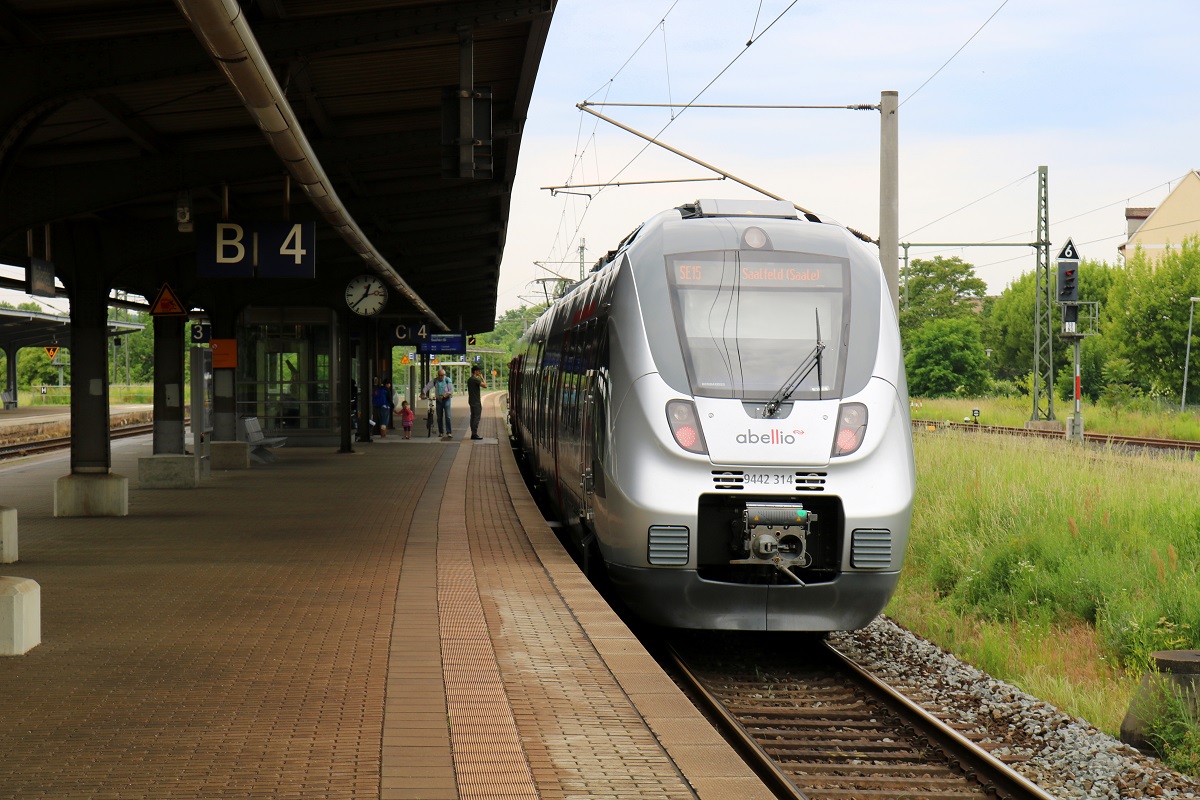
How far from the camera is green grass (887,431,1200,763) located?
28.5 ft

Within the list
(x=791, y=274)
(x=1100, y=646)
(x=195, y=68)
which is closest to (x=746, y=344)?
(x=791, y=274)

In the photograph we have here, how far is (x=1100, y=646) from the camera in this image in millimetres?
9094

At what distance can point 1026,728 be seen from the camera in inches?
277

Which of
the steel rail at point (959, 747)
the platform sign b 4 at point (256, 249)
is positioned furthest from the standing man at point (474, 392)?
the steel rail at point (959, 747)

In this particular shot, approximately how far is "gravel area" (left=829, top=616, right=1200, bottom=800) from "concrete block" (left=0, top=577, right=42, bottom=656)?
5.27 m

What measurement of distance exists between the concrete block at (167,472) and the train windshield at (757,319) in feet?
37.6

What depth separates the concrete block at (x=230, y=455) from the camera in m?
22.1

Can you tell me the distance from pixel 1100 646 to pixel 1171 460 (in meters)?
8.82

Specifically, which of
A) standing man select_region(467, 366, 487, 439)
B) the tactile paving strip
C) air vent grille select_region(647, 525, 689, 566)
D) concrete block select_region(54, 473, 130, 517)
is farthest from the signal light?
air vent grille select_region(647, 525, 689, 566)

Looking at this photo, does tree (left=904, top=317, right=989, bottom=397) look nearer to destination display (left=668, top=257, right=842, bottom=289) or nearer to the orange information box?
the orange information box

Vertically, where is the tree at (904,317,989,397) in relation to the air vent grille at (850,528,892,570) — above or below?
above

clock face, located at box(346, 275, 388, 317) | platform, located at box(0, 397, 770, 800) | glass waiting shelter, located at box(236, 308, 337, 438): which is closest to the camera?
platform, located at box(0, 397, 770, 800)

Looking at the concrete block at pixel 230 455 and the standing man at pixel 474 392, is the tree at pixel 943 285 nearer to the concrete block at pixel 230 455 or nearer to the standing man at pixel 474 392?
the standing man at pixel 474 392

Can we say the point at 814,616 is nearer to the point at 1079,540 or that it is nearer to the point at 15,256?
the point at 1079,540
